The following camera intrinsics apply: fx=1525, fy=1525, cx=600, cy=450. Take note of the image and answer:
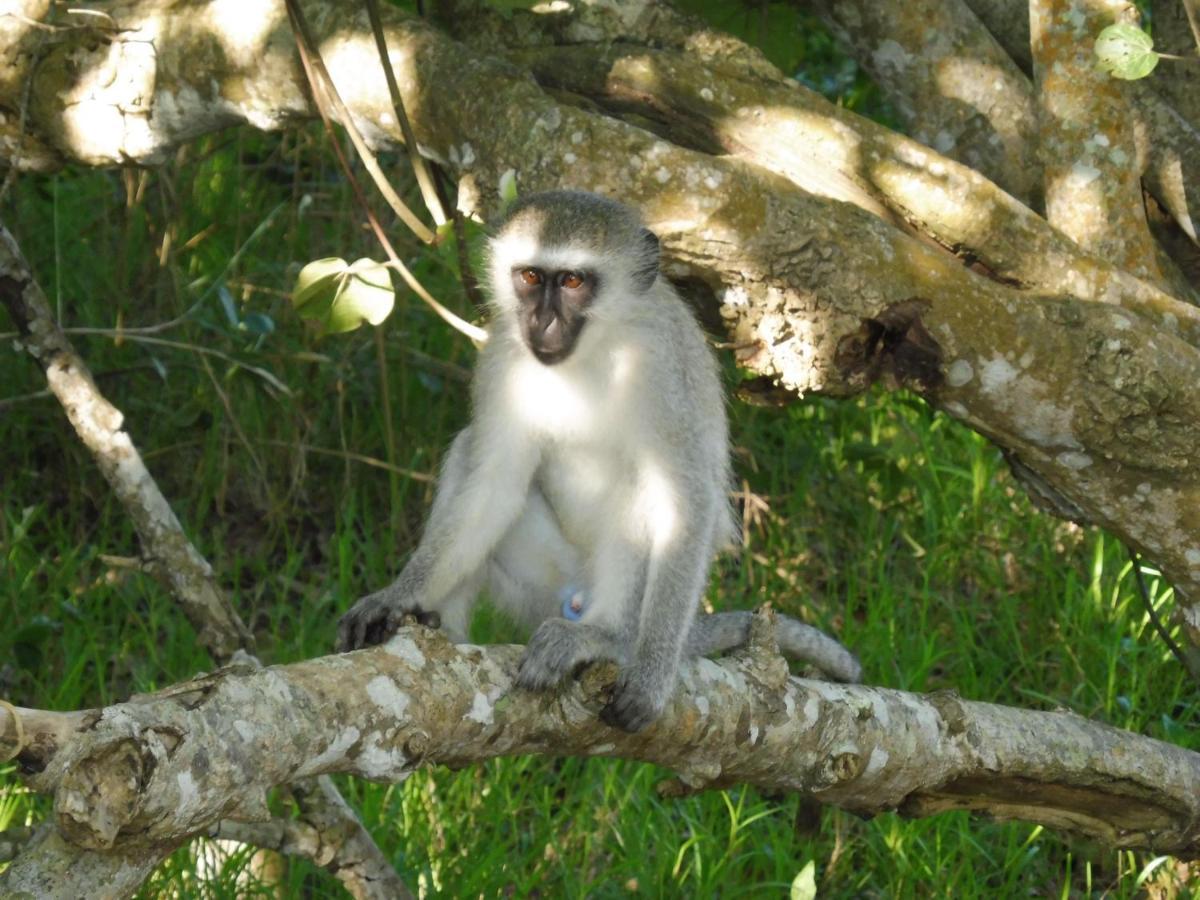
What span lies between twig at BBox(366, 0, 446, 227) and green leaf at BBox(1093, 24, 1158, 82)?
1659 mm

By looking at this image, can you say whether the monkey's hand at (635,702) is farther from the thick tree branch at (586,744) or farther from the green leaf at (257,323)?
the green leaf at (257,323)

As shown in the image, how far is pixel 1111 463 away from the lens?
12.2 feet

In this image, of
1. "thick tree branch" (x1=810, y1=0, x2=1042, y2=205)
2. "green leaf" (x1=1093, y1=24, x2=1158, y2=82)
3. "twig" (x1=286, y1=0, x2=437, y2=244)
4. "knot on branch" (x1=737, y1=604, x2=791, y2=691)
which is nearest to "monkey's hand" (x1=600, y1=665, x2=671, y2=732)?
"knot on branch" (x1=737, y1=604, x2=791, y2=691)

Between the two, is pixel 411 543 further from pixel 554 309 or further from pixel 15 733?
pixel 15 733

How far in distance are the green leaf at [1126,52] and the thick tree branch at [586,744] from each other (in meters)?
1.42

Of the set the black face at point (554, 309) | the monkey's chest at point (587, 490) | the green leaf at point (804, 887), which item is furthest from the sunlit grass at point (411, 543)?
the black face at point (554, 309)

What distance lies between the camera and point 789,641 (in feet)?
13.1

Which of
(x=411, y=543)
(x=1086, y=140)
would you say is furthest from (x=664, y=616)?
(x=411, y=543)

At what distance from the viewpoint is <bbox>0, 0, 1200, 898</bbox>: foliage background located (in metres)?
4.36

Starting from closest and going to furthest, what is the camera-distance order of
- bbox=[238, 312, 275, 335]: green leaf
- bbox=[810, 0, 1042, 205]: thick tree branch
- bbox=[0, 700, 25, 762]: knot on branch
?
bbox=[0, 700, 25, 762]: knot on branch → bbox=[810, 0, 1042, 205]: thick tree branch → bbox=[238, 312, 275, 335]: green leaf

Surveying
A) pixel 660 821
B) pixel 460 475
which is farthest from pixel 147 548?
pixel 660 821

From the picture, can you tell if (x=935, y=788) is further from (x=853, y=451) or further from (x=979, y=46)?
(x=979, y=46)

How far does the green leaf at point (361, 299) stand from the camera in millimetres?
3477

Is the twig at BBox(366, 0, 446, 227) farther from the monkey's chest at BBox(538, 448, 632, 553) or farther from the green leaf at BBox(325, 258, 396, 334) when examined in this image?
the monkey's chest at BBox(538, 448, 632, 553)
